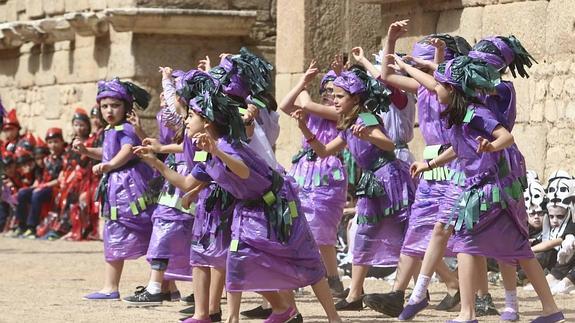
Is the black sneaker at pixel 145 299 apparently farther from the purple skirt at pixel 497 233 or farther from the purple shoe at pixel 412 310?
the purple skirt at pixel 497 233

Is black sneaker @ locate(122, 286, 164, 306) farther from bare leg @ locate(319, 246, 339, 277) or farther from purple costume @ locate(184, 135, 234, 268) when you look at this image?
purple costume @ locate(184, 135, 234, 268)

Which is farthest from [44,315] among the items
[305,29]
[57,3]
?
[57,3]

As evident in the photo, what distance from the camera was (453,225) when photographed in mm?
8641

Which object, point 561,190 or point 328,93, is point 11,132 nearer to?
point 328,93

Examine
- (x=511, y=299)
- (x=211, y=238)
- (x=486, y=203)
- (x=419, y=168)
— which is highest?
(x=419, y=168)

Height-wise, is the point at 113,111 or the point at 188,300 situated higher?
the point at 113,111

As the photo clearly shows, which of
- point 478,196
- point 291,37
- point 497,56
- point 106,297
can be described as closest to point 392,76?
point 497,56

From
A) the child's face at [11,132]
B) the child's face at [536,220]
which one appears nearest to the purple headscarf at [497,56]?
the child's face at [536,220]

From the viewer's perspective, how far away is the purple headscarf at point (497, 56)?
878cm

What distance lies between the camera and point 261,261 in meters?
8.30

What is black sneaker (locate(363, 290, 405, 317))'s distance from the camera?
9203mm

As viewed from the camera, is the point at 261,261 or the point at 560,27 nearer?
the point at 261,261

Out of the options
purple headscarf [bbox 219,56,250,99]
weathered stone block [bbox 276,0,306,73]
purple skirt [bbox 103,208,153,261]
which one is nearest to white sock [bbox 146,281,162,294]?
purple skirt [bbox 103,208,153,261]

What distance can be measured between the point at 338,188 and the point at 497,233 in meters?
2.46
